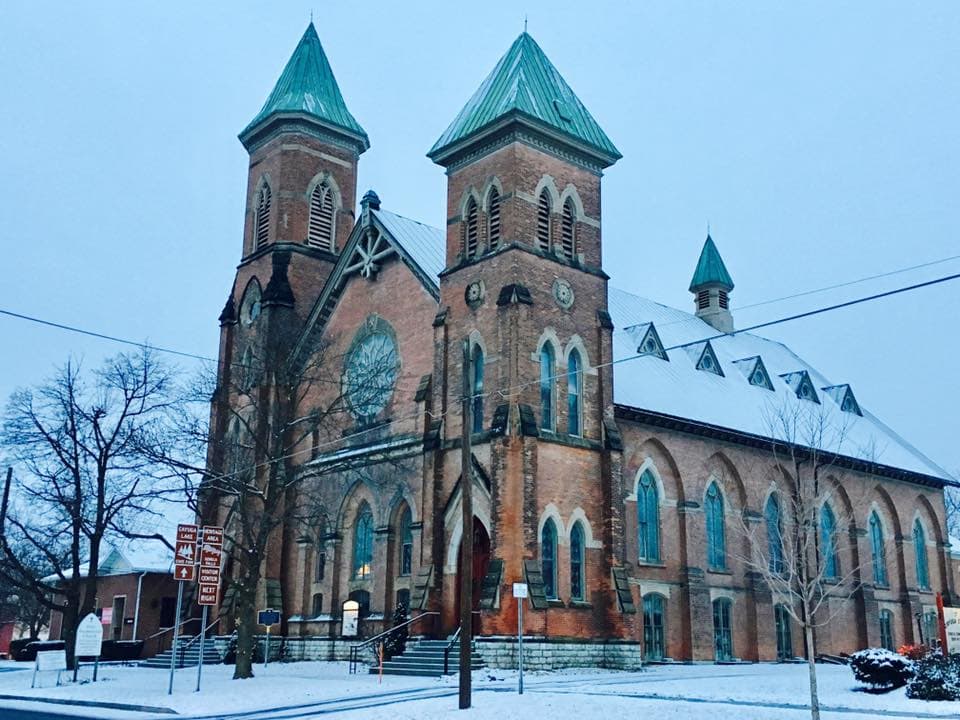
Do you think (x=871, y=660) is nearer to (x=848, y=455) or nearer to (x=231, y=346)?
(x=848, y=455)

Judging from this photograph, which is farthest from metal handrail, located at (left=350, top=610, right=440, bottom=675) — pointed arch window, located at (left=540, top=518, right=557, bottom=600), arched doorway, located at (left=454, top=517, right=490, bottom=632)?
pointed arch window, located at (left=540, top=518, right=557, bottom=600)

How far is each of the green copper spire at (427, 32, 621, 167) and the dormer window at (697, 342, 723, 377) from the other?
11559mm

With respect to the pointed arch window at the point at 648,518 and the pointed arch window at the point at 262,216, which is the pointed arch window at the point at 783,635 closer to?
the pointed arch window at the point at 648,518

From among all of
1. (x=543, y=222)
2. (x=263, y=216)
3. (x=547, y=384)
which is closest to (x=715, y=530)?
(x=547, y=384)

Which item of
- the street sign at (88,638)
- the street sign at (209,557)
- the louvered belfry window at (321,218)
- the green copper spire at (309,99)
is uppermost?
the green copper spire at (309,99)

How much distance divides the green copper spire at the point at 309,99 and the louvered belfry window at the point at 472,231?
12.2 meters

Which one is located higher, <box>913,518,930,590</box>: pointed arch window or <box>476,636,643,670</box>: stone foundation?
<box>913,518,930,590</box>: pointed arch window

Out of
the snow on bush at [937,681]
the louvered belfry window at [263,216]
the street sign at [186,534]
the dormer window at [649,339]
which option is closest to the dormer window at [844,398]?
the dormer window at [649,339]

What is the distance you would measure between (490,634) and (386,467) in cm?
869

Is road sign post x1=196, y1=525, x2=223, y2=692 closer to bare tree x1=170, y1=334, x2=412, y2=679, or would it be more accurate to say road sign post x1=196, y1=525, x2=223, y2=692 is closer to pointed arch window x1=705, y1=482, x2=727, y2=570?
bare tree x1=170, y1=334, x2=412, y2=679

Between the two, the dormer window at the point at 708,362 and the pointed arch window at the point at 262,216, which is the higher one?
the pointed arch window at the point at 262,216

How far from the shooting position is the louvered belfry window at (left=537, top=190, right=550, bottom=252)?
112 ft

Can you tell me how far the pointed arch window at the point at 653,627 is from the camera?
1388 inches

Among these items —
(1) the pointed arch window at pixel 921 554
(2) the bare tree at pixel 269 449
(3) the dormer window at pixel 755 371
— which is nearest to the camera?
(2) the bare tree at pixel 269 449
